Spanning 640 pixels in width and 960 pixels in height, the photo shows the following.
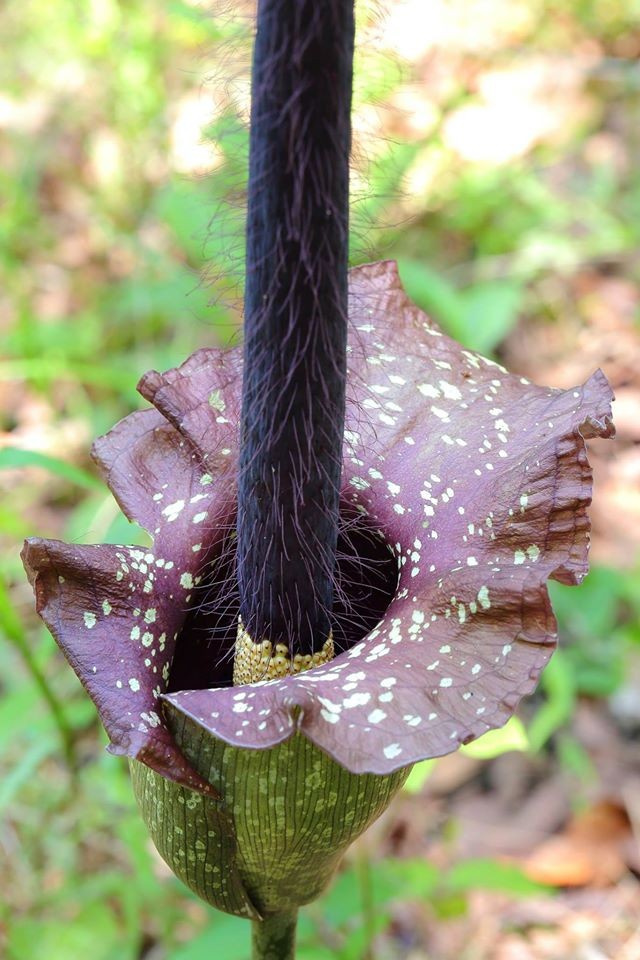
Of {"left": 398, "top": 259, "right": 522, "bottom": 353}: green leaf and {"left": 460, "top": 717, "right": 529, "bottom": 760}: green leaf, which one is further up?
{"left": 398, "top": 259, "right": 522, "bottom": 353}: green leaf

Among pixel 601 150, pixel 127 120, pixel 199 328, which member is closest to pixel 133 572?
pixel 199 328

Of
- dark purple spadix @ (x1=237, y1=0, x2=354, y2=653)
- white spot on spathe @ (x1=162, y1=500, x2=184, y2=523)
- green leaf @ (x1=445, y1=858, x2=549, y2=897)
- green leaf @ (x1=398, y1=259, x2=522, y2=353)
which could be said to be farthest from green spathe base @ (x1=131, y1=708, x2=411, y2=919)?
green leaf @ (x1=398, y1=259, x2=522, y2=353)

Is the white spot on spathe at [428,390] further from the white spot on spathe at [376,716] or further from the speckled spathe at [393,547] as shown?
the white spot on spathe at [376,716]

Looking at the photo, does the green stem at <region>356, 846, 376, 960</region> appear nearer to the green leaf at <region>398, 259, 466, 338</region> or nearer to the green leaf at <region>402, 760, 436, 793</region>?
the green leaf at <region>402, 760, 436, 793</region>

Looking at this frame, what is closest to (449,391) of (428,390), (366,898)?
(428,390)

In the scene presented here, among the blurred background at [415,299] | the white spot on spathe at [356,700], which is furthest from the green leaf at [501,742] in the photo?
the white spot on spathe at [356,700]

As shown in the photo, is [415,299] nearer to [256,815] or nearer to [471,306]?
[471,306]

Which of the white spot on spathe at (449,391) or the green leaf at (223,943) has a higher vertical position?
the white spot on spathe at (449,391)
